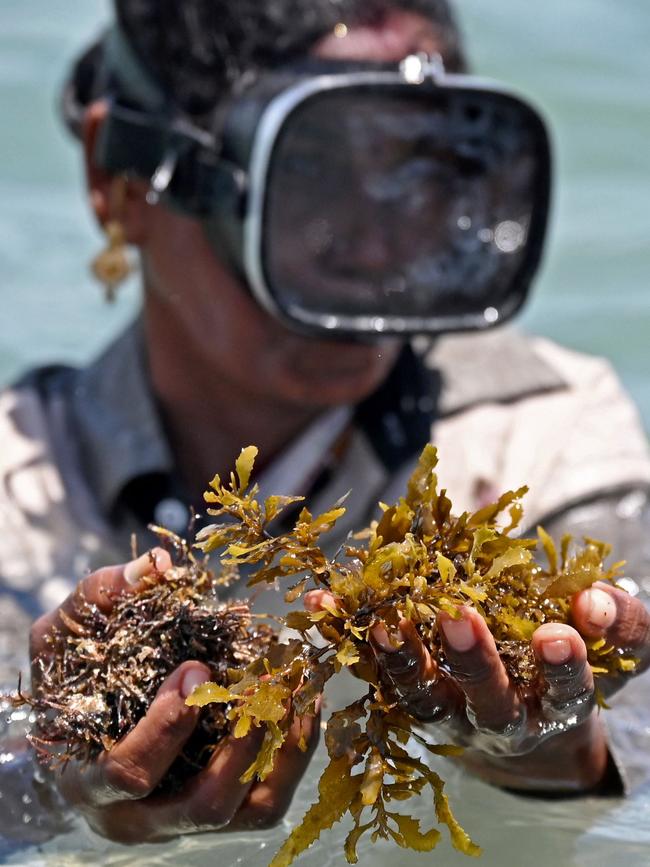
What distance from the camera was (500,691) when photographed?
1.30 m

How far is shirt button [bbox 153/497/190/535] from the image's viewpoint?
244 centimetres

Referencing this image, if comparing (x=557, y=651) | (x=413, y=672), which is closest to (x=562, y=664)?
(x=557, y=651)

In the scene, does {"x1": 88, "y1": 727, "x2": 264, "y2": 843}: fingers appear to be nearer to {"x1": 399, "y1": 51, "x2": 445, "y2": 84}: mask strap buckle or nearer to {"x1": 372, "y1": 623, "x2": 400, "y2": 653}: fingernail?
{"x1": 372, "y1": 623, "x2": 400, "y2": 653}: fingernail

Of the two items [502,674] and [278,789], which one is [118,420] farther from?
[502,674]

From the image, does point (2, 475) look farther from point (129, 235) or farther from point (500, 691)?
point (500, 691)

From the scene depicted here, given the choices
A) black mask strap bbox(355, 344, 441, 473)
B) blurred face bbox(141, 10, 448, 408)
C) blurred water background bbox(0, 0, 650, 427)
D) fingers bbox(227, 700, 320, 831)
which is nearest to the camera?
fingers bbox(227, 700, 320, 831)

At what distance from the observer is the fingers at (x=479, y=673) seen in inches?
48.6

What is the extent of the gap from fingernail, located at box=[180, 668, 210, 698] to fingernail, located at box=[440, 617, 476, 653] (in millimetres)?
Result: 254

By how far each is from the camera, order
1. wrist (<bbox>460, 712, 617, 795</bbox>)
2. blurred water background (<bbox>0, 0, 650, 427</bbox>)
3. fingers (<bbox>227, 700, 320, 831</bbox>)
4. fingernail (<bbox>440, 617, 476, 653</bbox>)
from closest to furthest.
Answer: fingernail (<bbox>440, 617, 476, 653</bbox>) < fingers (<bbox>227, 700, 320, 831</bbox>) < wrist (<bbox>460, 712, 617, 795</bbox>) < blurred water background (<bbox>0, 0, 650, 427</bbox>)

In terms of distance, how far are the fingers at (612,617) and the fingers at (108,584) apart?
0.40 metres

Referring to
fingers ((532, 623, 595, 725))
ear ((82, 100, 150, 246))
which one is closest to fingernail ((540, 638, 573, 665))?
fingers ((532, 623, 595, 725))

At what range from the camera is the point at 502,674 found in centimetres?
129

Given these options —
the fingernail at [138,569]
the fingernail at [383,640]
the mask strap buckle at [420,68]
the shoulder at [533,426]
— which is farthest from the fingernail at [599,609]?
the mask strap buckle at [420,68]

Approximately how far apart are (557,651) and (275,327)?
1293mm
